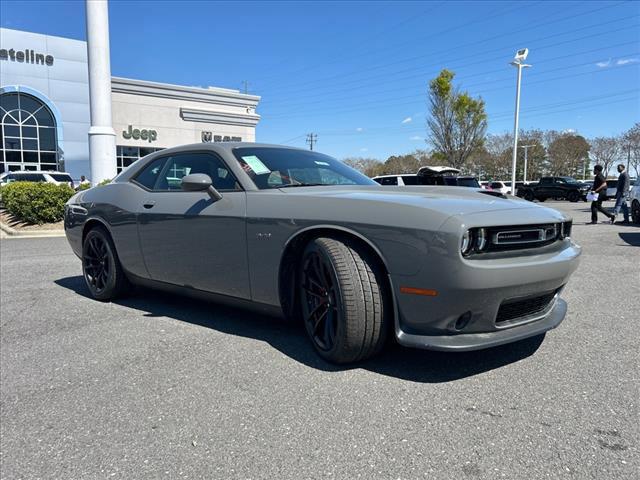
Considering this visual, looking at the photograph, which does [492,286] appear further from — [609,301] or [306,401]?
[609,301]

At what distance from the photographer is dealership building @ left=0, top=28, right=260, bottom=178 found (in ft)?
106

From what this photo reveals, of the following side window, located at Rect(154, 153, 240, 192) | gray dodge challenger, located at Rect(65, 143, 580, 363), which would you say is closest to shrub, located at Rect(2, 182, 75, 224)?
gray dodge challenger, located at Rect(65, 143, 580, 363)

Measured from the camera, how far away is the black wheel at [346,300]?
2.62 meters

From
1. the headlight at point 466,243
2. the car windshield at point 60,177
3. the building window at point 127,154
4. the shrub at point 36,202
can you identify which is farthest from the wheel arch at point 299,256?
the building window at point 127,154

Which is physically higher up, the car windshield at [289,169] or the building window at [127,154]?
the building window at [127,154]

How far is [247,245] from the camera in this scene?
127 inches

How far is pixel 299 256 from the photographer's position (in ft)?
10.2

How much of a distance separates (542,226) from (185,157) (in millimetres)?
A: 2735

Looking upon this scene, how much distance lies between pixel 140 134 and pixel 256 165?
35485 millimetres

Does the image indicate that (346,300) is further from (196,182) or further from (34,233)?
(34,233)

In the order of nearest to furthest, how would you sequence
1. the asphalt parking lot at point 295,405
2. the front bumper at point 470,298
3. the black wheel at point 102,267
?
the asphalt parking lot at point 295,405 → the front bumper at point 470,298 → the black wheel at point 102,267

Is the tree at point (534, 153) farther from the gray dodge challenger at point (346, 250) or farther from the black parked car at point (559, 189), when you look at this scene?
the gray dodge challenger at point (346, 250)

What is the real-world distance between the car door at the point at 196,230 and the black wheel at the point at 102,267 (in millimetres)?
567

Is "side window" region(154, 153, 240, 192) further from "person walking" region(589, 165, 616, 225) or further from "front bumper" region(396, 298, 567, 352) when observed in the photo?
"person walking" region(589, 165, 616, 225)
